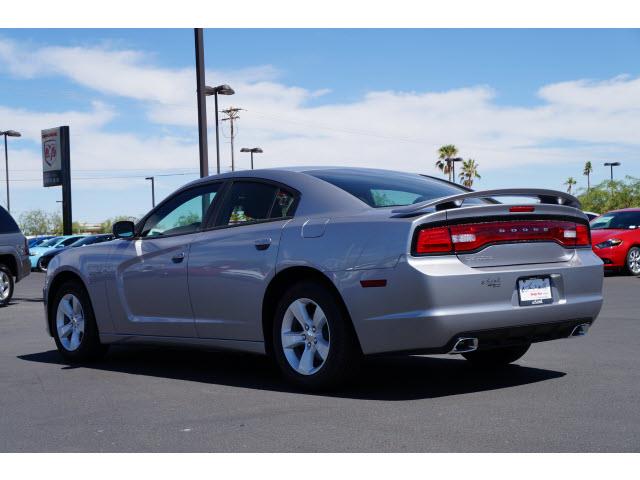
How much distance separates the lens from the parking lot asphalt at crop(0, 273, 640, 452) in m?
4.89

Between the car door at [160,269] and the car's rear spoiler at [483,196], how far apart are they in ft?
6.70

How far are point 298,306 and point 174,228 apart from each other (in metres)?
1.72

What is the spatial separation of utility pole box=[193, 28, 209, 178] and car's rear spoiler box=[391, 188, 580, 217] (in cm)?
1137

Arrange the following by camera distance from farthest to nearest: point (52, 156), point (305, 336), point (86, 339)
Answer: point (52, 156) → point (86, 339) → point (305, 336)

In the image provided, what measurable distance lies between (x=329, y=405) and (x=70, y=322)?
349cm

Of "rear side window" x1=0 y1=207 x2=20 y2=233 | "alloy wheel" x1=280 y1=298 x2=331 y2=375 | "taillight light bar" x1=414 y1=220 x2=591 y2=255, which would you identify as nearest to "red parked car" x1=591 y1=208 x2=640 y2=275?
"rear side window" x1=0 y1=207 x2=20 y2=233

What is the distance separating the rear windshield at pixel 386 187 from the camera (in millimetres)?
6547

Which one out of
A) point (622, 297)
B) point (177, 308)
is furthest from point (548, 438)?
point (622, 297)

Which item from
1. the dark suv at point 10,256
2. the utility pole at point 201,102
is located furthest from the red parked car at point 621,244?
the dark suv at point 10,256

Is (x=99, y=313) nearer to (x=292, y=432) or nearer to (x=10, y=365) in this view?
(x=10, y=365)

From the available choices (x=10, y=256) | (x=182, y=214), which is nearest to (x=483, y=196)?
(x=182, y=214)

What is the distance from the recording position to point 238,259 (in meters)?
6.77

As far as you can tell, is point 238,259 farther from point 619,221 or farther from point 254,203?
point 619,221

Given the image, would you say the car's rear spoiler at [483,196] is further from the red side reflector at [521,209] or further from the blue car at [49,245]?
the blue car at [49,245]
